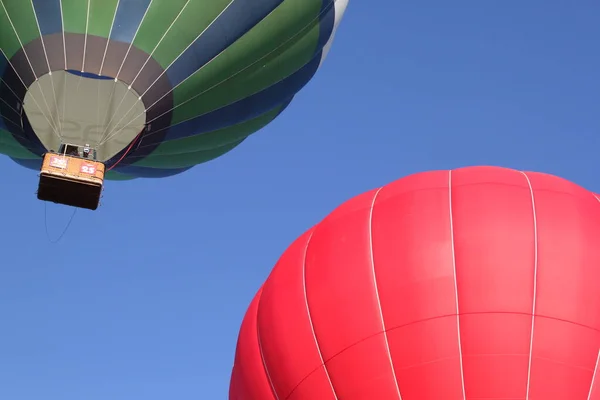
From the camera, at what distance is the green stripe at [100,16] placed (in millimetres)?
12773

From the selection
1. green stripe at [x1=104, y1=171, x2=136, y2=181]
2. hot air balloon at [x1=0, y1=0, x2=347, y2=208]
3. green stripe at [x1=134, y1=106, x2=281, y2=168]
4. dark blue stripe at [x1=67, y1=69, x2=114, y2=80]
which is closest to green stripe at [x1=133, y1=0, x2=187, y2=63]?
hot air balloon at [x1=0, y1=0, x2=347, y2=208]

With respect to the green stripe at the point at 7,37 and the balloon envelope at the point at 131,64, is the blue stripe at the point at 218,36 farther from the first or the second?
the green stripe at the point at 7,37

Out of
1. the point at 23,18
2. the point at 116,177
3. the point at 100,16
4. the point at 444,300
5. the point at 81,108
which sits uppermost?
the point at 100,16

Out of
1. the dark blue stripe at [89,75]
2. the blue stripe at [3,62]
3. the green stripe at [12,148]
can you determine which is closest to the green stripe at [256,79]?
the dark blue stripe at [89,75]

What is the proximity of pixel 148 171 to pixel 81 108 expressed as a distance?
270cm

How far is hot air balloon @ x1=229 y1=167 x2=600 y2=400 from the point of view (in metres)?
9.15

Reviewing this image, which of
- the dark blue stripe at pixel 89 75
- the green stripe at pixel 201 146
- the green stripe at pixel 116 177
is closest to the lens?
the dark blue stripe at pixel 89 75

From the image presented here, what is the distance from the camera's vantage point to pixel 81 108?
42.6ft

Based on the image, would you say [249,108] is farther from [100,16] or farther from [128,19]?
[100,16]

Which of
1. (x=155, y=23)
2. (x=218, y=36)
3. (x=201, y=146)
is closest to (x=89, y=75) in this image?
(x=155, y=23)

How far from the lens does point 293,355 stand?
988 cm

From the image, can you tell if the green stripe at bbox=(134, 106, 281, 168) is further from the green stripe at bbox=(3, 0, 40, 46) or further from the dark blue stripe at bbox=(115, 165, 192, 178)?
the green stripe at bbox=(3, 0, 40, 46)

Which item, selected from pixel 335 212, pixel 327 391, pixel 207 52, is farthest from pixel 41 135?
pixel 327 391

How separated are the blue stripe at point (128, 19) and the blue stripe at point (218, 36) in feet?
1.98
